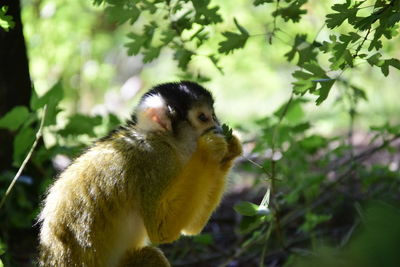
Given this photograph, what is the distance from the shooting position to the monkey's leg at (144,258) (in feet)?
7.78

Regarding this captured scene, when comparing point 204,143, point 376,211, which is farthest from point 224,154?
point 376,211

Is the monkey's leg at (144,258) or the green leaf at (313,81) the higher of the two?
the green leaf at (313,81)

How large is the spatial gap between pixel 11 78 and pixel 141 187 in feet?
5.46

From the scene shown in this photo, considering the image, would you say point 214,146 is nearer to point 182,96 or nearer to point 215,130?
point 215,130

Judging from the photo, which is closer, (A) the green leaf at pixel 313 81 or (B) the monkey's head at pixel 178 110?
(A) the green leaf at pixel 313 81

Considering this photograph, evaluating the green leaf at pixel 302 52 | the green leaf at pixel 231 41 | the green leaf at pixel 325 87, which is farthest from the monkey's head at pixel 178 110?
the green leaf at pixel 325 87

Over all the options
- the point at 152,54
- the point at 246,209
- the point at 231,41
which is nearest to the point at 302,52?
the point at 231,41

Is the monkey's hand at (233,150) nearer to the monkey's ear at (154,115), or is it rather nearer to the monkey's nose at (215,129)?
the monkey's nose at (215,129)

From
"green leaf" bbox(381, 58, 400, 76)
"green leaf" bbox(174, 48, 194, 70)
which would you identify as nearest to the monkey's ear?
"green leaf" bbox(174, 48, 194, 70)

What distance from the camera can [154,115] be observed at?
2553 mm

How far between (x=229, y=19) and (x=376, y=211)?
5.83m

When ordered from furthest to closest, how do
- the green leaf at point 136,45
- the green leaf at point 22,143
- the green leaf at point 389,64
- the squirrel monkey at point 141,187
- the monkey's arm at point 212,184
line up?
the green leaf at point 22,143 < the green leaf at point 136,45 < the monkey's arm at point 212,184 < the squirrel monkey at point 141,187 < the green leaf at point 389,64

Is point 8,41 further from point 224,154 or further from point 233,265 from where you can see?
point 233,265

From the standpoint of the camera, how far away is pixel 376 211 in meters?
0.72
